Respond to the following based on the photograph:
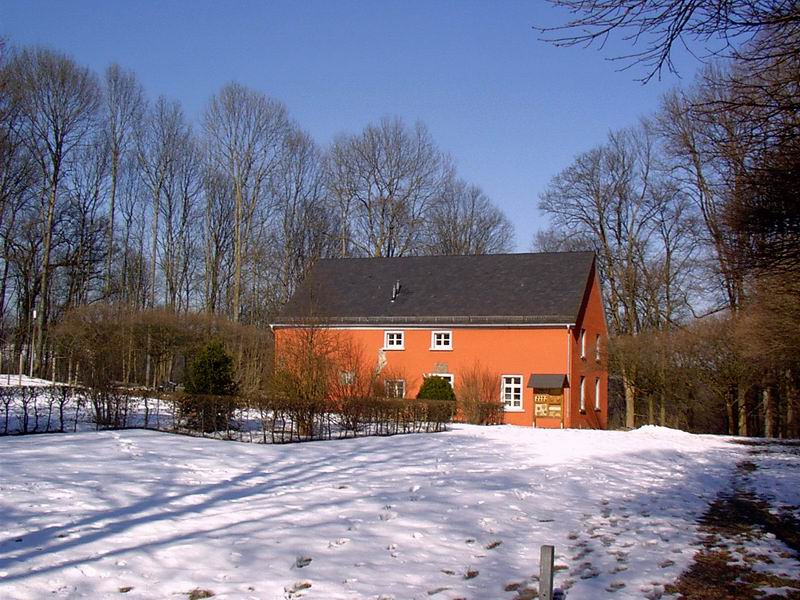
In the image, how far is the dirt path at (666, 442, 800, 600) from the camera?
676cm

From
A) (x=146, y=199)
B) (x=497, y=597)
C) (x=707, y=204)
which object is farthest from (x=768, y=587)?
(x=146, y=199)

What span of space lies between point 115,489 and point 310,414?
8.31 meters

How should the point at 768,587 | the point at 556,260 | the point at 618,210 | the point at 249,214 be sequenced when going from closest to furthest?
the point at 768,587
the point at 556,260
the point at 618,210
the point at 249,214

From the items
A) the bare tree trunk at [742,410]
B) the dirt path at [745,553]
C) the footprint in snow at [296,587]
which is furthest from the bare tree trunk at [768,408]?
the footprint in snow at [296,587]

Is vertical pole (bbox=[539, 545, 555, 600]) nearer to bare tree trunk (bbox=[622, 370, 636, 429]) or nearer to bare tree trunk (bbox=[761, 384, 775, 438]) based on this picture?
bare tree trunk (bbox=[761, 384, 775, 438])

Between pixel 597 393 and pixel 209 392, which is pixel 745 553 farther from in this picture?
pixel 597 393

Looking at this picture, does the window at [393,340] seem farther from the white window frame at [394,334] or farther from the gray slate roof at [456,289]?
the gray slate roof at [456,289]

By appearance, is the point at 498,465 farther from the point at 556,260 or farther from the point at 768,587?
the point at 556,260

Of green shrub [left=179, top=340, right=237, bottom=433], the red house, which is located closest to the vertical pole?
green shrub [left=179, top=340, right=237, bottom=433]

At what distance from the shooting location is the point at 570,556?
778cm

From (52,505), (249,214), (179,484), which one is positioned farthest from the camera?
(249,214)

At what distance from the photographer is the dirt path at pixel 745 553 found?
6758 millimetres

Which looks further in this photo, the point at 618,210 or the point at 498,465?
the point at 618,210

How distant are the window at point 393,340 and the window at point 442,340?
1.54m
